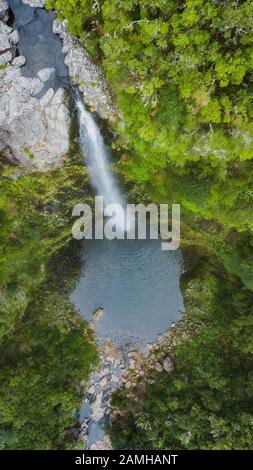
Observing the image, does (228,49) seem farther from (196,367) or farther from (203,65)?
(196,367)

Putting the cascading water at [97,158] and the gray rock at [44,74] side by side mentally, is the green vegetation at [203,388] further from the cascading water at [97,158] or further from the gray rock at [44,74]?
the gray rock at [44,74]

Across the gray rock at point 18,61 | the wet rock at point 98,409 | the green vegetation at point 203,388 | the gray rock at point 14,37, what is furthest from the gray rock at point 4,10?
the wet rock at point 98,409

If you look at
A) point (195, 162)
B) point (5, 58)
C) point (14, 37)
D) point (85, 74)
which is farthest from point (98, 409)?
point (14, 37)

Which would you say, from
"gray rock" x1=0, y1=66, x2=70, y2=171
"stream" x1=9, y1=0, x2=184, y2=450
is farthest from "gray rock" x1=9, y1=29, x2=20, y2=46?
"stream" x1=9, y1=0, x2=184, y2=450

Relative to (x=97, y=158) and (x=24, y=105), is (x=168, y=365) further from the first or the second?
(x=24, y=105)

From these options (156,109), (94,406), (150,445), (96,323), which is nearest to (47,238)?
(96,323)

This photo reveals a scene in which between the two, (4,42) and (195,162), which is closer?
(195,162)

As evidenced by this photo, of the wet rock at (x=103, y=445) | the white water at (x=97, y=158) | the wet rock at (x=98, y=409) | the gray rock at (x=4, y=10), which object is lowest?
the wet rock at (x=103, y=445)
